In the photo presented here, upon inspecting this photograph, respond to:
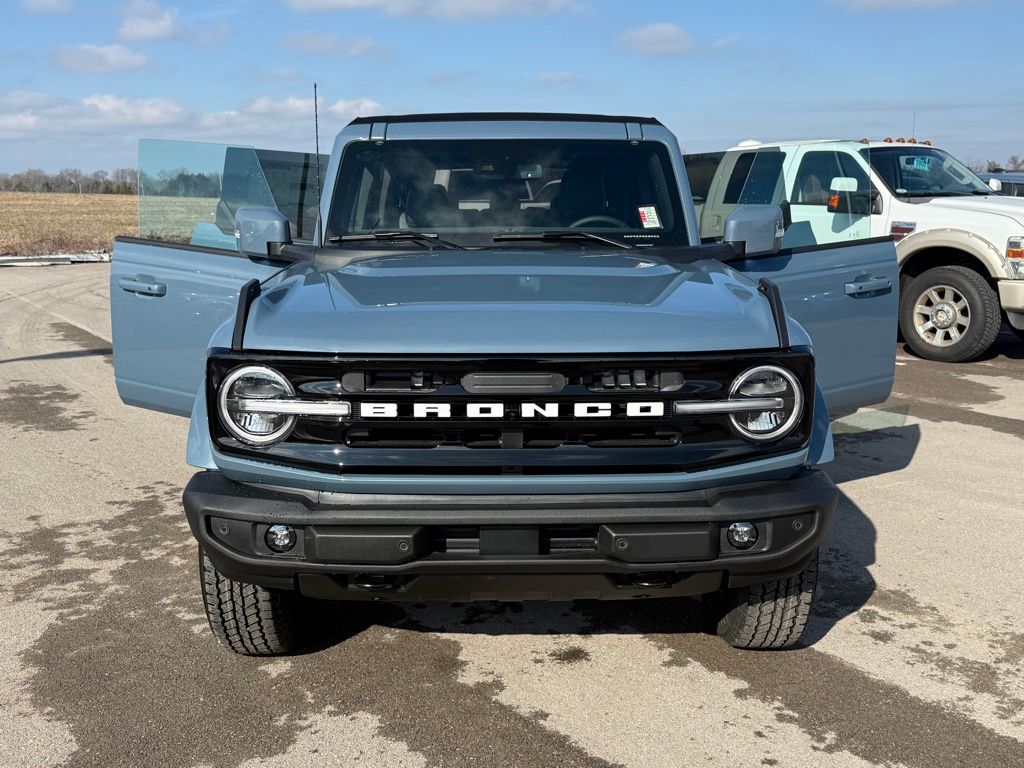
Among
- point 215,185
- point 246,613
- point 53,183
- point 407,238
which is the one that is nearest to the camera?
point 246,613

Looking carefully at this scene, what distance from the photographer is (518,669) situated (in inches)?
146

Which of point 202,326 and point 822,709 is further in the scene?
point 202,326

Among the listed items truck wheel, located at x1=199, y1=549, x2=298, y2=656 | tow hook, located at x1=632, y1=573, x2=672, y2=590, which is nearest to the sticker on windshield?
tow hook, located at x1=632, y1=573, x2=672, y2=590

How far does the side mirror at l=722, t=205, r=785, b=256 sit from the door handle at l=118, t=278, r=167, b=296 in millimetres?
2397

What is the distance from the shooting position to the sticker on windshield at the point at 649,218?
454 centimetres

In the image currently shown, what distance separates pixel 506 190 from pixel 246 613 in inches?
82.0

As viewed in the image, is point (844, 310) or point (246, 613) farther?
point (844, 310)

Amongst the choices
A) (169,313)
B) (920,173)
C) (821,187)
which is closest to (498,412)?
(169,313)

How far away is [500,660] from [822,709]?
3.58 ft

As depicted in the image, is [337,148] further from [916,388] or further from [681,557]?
[916,388]

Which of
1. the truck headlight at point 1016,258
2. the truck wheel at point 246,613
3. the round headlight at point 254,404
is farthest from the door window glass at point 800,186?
the round headlight at point 254,404

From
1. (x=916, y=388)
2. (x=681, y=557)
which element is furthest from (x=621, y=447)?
(x=916, y=388)

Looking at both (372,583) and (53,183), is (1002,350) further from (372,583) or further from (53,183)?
(53,183)

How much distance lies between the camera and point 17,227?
126 feet
